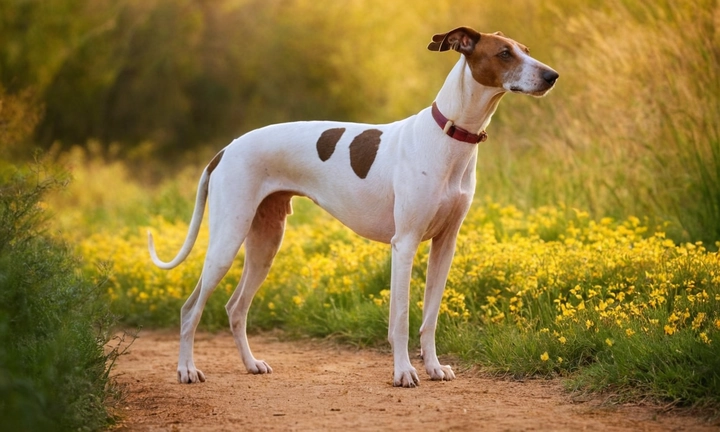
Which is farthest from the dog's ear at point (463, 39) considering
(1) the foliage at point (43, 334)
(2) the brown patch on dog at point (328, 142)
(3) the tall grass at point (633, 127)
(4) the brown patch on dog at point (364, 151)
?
(3) the tall grass at point (633, 127)

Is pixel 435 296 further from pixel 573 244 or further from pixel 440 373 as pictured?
pixel 573 244

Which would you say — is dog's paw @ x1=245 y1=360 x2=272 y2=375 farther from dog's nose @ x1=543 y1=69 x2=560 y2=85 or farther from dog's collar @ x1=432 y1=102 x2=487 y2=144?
dog's nose @ x1=543 y1=69 x2=560 y2=85

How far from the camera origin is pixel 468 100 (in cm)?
486

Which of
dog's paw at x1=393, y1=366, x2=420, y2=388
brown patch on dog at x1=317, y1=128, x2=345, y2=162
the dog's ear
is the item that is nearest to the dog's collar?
the dog's ear

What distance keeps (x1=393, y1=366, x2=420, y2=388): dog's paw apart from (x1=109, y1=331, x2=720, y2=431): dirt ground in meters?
0.05

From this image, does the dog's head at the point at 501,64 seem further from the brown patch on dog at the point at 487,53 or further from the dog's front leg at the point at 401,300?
the dog's front leg at the point at 401,300

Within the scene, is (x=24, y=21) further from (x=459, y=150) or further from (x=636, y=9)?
(x=459, y=150)

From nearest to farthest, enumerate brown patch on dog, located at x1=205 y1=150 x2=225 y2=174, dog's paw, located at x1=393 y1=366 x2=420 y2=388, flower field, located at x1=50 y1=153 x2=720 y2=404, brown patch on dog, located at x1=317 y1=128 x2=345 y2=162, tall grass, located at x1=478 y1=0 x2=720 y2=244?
flower field, located at x1=50 y1=153 x2=720 y2=404 < dog's paw, located at x1=393 y1=366 x2=420 y2=388 < brown patch on dog, located at x1=317 y1=128 x2=345 y2=162 < brown patch on dog, located at x1=205 y1=150 x2=225 y2=174 < tall grass, located at x1=478 y1=0 x2=720 y2=244

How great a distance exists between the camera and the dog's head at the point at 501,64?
4625mm

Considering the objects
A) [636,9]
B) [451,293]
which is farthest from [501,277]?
[636,9]

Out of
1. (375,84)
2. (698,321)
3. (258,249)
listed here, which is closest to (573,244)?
(698,321)

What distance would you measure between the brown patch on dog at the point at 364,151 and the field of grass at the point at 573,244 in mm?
1171

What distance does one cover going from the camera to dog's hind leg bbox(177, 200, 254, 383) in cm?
539

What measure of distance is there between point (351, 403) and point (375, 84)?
632 inches
